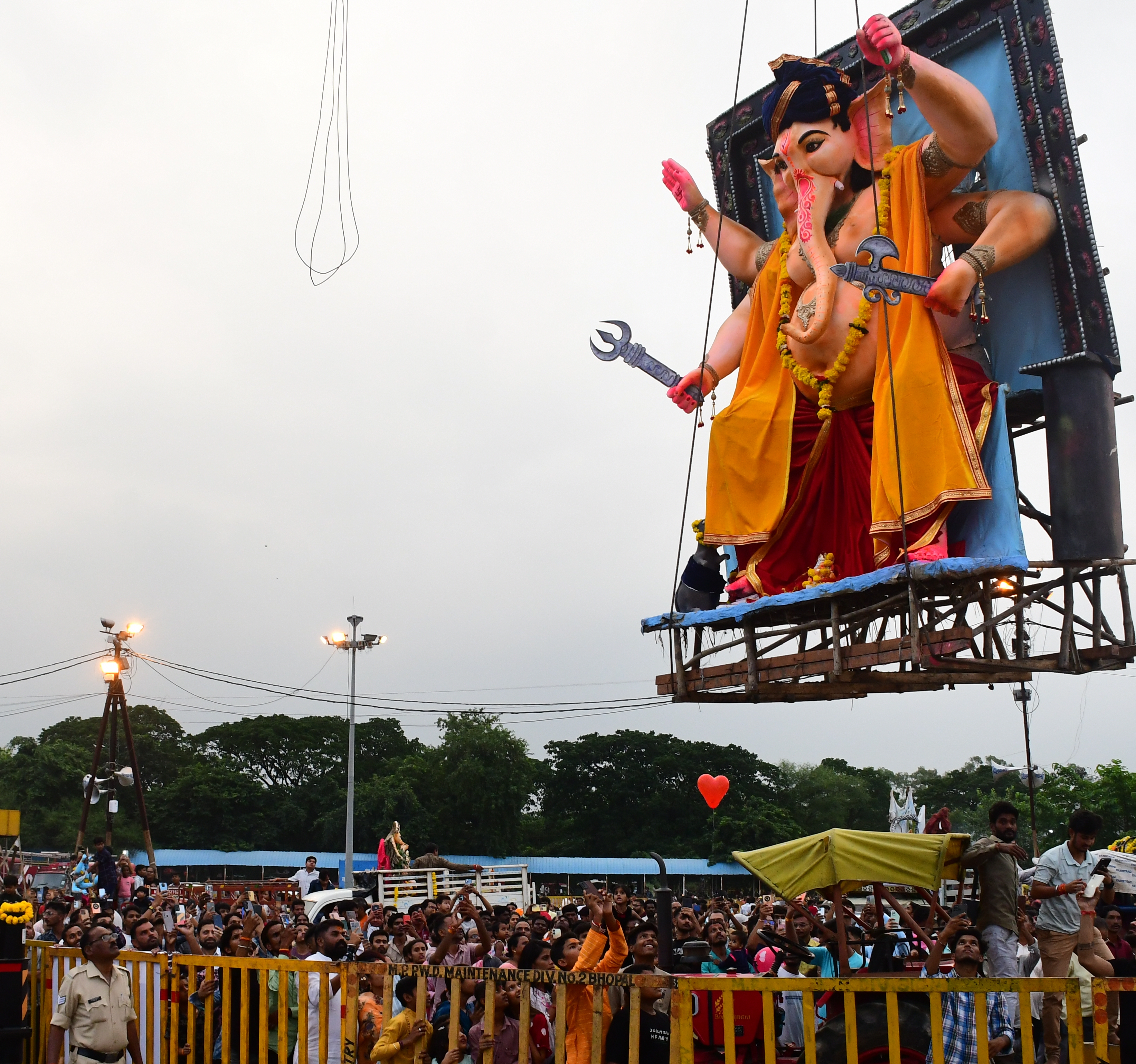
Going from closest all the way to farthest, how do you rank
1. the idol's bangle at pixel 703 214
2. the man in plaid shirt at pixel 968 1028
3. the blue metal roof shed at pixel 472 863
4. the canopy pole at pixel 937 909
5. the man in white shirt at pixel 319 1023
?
the man in plaid shirt at pixel 968 1028, the man in white shirt at pixel 319 1023, the canopy pole at pixel 937 909, the idol's bangle at pixel 703 214, the blue metal roof shed at pixel 472 863

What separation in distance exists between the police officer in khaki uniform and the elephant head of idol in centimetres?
1153

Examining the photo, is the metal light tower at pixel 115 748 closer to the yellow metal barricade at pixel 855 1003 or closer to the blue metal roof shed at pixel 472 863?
the blue metal roof shed at pixel 472 863

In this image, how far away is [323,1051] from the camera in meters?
7.88

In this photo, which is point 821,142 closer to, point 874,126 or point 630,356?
point 874,126

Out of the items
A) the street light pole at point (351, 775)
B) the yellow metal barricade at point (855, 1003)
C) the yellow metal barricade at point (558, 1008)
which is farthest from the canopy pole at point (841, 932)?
the street light pole at point (351, 775)

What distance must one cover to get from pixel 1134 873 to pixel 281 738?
197 feet

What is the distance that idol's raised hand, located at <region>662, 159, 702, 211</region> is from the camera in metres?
19.1

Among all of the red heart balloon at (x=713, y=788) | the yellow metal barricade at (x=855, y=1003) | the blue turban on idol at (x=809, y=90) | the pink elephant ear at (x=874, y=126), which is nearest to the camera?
the yellow metal barricade at (x=855, y=1003)

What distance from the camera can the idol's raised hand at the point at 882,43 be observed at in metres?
14.5

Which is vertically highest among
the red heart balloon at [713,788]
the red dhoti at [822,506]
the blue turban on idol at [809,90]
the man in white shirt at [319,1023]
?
the blue turban on idol at [809,90]

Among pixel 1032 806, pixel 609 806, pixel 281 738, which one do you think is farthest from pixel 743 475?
pixel 281 738

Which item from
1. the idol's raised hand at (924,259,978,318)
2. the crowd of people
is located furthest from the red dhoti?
the crowd of people

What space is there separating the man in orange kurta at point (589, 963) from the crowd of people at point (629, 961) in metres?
0.01

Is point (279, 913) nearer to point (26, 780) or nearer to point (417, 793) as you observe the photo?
point (417, 793)
